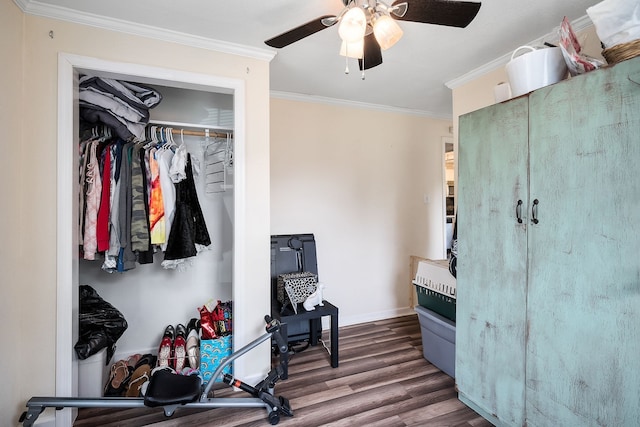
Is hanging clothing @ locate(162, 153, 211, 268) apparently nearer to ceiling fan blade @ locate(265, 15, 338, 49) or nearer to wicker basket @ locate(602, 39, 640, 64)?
ceiling fan blade @ locate(265, 15, 338, 49)

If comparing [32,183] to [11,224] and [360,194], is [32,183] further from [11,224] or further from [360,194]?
[360,194]

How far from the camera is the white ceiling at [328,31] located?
5.56 ft

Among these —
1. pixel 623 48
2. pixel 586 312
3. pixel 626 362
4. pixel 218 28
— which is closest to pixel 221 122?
pixel 218 28

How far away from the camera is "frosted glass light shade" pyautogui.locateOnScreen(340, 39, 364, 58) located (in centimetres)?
152

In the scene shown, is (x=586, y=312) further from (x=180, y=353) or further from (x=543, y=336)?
(x=180, y=353)

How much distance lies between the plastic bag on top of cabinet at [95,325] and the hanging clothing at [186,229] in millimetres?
493

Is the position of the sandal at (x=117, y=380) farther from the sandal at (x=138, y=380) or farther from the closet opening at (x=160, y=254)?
the closet opening at (x=160, y=254)

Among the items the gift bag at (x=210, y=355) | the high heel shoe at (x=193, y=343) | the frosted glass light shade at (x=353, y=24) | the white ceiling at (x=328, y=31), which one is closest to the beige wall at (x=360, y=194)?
the white ceiling at (x=328, y=31)

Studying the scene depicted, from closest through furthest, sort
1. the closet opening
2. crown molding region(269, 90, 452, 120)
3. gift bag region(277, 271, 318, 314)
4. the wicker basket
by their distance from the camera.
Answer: the wicker basket → the closet opening → gift bag region(277, 271, 318, 314) → crown molding region(269, 90, 452, 120)

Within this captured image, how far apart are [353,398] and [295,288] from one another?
2.91 feet

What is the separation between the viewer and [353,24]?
1.32m

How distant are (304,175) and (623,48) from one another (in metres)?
2.38

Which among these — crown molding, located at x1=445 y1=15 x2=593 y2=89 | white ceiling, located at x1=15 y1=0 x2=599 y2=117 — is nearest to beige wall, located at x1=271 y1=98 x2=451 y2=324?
white ceiling, located at x1=15 y1=0 x2=599 y2=117

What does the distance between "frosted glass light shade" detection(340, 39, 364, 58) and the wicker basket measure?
104cm
